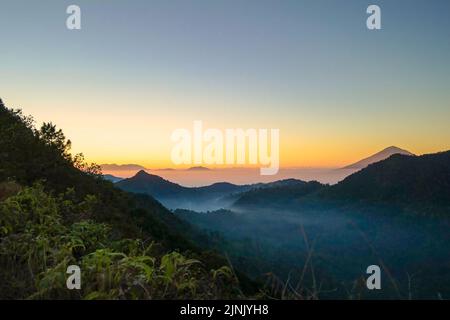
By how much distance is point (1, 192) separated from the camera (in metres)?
8.63

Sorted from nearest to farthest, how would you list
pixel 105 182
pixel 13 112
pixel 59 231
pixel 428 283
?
pixel 59 231 < pixel 105 182 < pixel 13 112 < pixel 428 283

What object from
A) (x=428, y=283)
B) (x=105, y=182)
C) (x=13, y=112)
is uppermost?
(x=13, y=112)

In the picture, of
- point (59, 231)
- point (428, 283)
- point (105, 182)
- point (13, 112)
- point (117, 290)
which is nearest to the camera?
point (117, 290)
